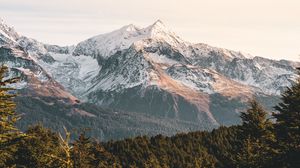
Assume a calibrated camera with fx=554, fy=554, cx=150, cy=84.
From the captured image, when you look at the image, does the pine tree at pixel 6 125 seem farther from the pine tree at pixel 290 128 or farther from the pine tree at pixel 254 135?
the pine tree at pixel 254 135

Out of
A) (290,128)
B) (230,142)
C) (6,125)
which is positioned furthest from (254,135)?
(6,125)

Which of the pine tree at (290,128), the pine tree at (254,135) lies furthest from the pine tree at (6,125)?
the pine tree at (254,135)

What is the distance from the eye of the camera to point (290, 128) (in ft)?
114

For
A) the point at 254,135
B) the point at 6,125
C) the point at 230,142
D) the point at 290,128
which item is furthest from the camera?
the point at 230,142

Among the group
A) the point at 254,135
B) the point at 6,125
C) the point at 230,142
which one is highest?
the point at 6,125

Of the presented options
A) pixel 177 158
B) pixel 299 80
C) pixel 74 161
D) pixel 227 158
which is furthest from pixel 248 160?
pixel 177 158

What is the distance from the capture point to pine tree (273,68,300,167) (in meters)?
34.3

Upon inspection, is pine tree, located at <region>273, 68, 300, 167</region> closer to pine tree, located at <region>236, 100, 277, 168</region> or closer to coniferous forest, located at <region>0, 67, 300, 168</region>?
coniferous forest, located at <region>0, 67, 300, 168</region>

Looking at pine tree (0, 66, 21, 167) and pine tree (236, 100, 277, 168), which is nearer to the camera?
pine tree (0, 66, 21, 167)

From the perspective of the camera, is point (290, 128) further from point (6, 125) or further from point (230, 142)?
point (230, 142)

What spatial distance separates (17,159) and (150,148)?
11079cm

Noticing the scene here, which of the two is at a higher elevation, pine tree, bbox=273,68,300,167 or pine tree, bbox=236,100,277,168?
pine tree, bbox=273,68,300,167

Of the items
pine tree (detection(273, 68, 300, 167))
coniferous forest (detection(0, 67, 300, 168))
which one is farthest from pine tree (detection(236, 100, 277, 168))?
pine tree (detection(273, 68, 300, 167))

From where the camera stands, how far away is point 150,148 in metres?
162
